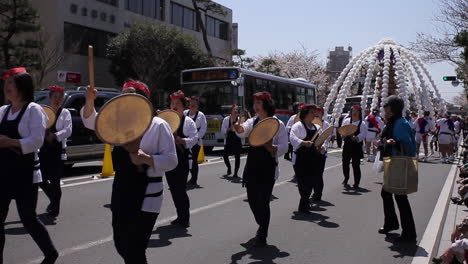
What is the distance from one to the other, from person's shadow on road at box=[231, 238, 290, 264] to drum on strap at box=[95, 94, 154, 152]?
97.5 inches

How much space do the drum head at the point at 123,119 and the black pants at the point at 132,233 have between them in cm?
55

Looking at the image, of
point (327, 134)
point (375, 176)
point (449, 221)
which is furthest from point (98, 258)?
point (375, 176)

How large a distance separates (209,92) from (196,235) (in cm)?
1240

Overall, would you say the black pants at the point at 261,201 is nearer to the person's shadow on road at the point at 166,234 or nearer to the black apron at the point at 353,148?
the person's shadow on road at the point at 166,234

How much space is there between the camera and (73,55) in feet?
99.8

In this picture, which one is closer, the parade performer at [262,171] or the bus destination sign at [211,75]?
the parade performer at [262,171]

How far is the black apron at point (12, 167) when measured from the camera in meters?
4.30

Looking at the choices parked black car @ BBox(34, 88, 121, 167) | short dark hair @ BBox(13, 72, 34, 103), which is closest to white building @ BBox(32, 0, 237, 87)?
parked black car @ BBox(34, 88, 121, 167)

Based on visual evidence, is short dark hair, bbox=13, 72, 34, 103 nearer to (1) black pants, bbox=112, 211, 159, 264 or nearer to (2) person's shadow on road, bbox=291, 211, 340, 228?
(1) black pants, bbox=112, 211, 159, 264

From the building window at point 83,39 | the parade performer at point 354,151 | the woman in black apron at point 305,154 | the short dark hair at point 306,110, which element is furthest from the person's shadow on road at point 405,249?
the building window at point 83,39

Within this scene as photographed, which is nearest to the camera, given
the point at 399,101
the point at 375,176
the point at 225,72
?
the point at 399,101

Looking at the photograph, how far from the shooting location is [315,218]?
7773 mm

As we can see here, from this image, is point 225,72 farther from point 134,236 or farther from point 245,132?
point 134,236

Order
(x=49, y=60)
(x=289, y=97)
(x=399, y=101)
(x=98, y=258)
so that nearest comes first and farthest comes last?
1. (x=98, y=258)
2. (x=399, y=101)
3. (x=289, y=97)
4. (x=49, y=60)
